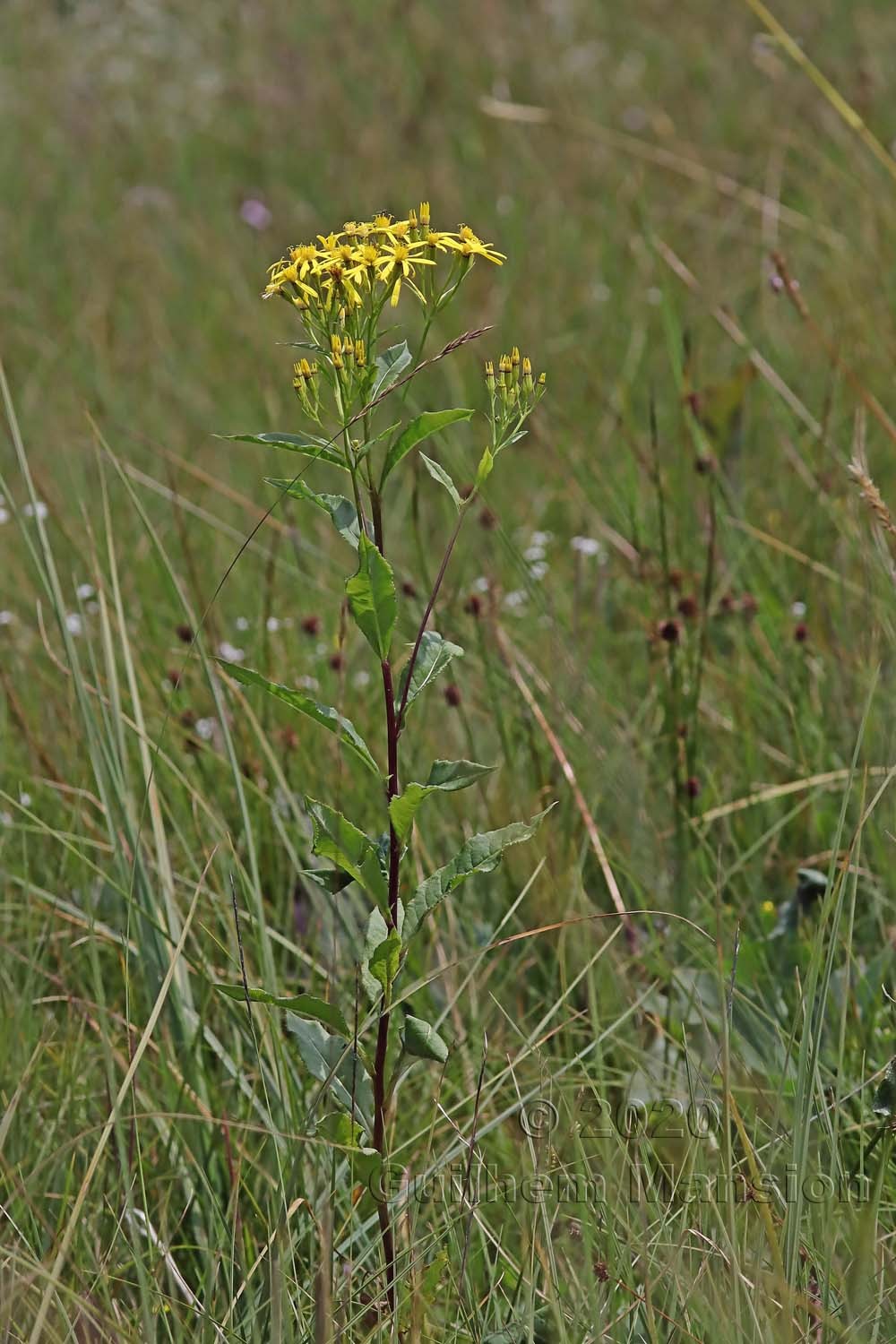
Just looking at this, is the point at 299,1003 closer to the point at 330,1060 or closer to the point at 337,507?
the point at 330,1060

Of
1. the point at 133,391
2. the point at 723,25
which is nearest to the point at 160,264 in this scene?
the point at 133,391

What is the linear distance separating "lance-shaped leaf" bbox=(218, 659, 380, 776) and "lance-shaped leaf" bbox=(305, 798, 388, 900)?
0.06 metres

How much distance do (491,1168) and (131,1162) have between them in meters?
0.36

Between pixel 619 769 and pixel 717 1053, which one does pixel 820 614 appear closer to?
pixel 619 769

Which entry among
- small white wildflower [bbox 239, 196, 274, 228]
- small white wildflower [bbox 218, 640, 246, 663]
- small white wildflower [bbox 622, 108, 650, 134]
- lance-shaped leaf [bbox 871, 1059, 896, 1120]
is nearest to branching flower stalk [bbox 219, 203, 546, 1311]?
lance-shaped leaf [bbox 871, 1059, 896, 1120]

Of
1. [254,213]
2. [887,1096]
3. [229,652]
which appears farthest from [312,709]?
[254,213]

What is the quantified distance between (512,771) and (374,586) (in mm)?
850

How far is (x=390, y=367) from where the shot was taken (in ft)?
4.24

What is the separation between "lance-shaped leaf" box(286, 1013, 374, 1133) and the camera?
131 cm

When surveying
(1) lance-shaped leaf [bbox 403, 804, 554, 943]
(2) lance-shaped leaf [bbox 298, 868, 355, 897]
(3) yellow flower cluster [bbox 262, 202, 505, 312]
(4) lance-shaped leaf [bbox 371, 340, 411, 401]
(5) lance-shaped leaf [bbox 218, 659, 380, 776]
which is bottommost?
(2) lance-shaped leaf [bbox 298, 868, 355, 897]

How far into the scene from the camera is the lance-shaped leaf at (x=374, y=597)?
1.19m

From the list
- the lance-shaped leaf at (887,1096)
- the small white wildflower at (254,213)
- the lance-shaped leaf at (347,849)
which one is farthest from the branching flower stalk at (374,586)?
the small white wildflower at (254,213)

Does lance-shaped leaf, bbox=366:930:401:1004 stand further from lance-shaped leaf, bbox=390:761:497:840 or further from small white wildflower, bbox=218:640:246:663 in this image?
small white wildflower, bbox=218:640:246:663

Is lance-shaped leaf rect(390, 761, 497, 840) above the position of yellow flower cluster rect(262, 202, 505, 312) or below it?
below
